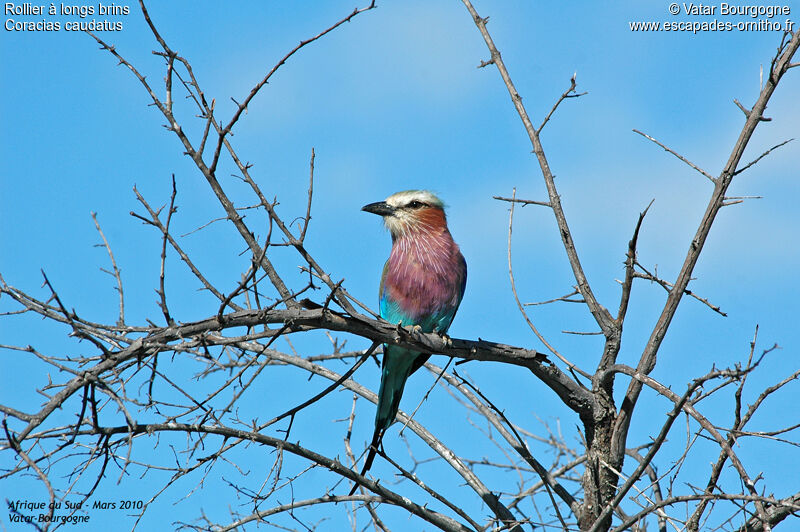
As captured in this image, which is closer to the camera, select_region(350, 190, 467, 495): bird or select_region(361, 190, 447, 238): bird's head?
select_region(350, 190, 467, 495): bird

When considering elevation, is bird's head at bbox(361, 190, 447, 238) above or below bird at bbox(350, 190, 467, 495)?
above

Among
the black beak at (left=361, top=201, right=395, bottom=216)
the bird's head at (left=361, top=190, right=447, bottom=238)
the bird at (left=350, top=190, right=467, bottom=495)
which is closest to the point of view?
the bird at (left=350, top=190, right=467, bottom=495)

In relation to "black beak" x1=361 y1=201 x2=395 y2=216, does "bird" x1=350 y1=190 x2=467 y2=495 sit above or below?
below

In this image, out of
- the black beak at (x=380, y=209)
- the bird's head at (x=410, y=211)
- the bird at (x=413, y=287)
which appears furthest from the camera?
the black beak at (x=380, y=209)

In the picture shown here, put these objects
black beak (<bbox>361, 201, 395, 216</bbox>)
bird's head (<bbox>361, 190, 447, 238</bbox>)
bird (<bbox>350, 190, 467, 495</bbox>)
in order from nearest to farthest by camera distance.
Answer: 1. bird (<bbox>350, 190, 467, 495</bbox>)
2. bird's head (<bbox>361, 190, 447, 238</bbox>)
3. black beak (<bbox>361, 201, 395, 216</bbox>)

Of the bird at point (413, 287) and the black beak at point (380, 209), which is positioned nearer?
the bird at point (413, 287)

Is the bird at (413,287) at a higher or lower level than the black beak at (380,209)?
lower

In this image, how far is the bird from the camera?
4984 mm

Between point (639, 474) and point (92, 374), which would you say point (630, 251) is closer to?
point (639, 474)

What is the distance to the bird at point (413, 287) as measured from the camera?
196 inches

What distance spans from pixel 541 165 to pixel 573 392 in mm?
1286

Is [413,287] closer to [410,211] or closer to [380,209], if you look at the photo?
[410,211]

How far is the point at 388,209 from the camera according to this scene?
557cm

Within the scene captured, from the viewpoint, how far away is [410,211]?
5.50 m
